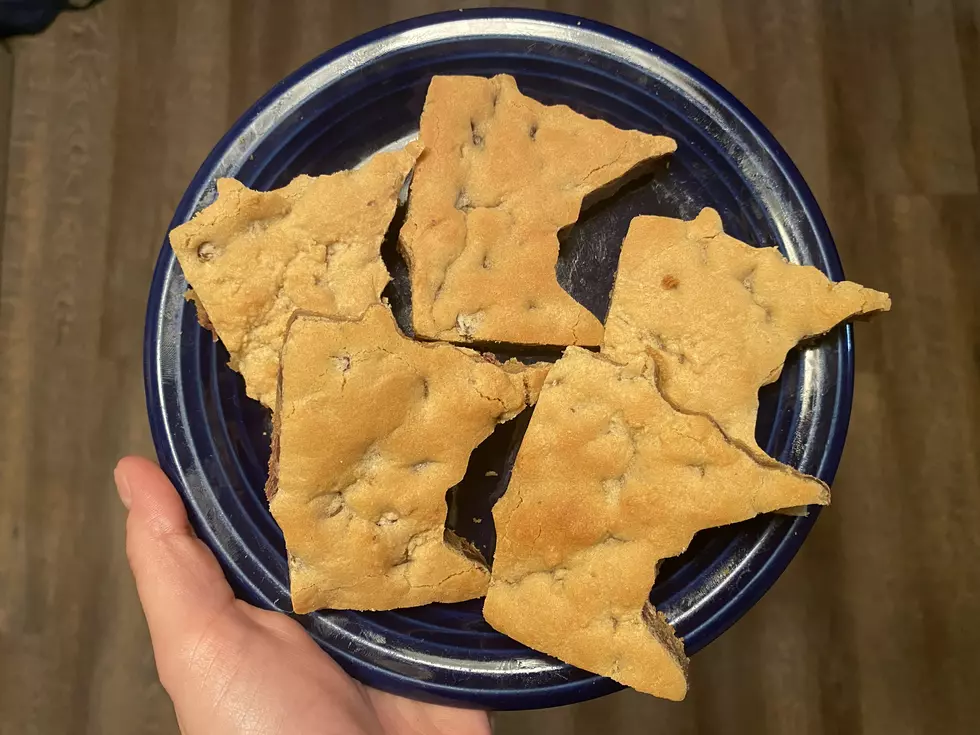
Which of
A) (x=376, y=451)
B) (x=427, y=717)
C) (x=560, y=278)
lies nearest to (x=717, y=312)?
(x=560, y=278)

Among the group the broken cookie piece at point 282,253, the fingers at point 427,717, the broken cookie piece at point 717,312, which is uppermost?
the broken cookie piece at point 282,253

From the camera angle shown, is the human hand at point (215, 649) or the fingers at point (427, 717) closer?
the human hand at point (215, 649)

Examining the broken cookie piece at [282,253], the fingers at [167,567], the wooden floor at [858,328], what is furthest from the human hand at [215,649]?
the wooden floor at [858,328]

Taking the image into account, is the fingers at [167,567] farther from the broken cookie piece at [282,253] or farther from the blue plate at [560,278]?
the broken cookie piece at [282,253]

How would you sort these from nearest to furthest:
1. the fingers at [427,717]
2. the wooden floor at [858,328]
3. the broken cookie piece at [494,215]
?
the broken cookie piece at [494,215]
the fingers at [427,717]
the wooden floor at [858,328]

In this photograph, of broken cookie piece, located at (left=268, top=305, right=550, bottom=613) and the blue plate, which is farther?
the blue plate

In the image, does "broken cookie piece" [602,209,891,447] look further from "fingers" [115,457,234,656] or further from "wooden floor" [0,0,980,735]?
"fingers" [115,457,234,656]

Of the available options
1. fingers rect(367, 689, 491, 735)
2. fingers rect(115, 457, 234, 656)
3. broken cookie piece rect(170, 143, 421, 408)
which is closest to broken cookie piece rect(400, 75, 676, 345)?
A: broken cookie piece rect(170, 143, 421, 408)
